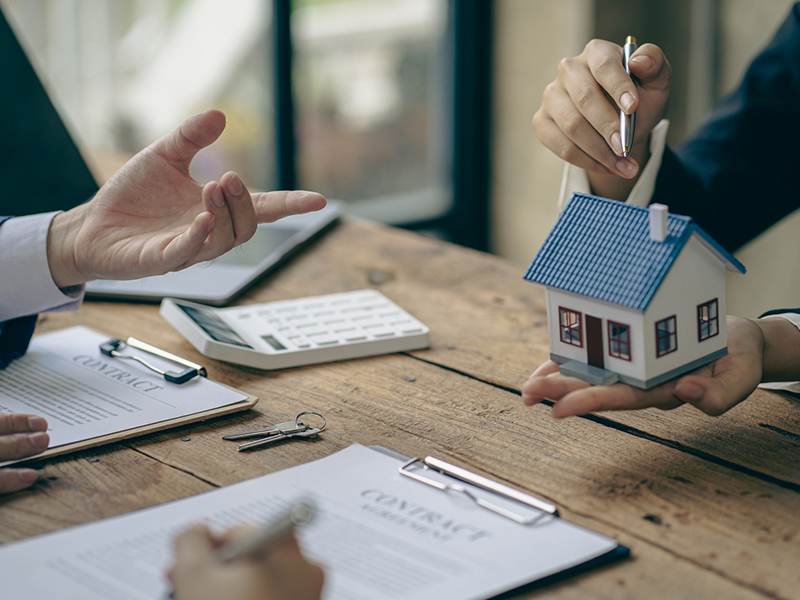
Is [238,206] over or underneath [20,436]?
over

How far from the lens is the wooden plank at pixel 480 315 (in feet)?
2.34

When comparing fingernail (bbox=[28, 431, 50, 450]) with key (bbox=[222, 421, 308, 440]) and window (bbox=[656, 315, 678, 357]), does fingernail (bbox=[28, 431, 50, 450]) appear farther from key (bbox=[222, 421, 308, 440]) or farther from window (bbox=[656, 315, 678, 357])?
window (bbox=[656, 315, 678, 357])

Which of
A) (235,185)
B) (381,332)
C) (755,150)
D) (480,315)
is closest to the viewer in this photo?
(235,185)

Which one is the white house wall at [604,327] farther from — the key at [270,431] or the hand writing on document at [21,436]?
the hand writing on document at [21,436]

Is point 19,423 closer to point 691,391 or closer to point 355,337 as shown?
point 355,337

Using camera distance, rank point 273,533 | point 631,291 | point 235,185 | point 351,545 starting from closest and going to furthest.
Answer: point 273,533
point 351,545
point 631,291
point 235,185

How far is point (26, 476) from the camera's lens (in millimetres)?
614

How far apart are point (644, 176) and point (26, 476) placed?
809 mm

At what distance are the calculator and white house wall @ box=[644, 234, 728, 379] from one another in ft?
1.24

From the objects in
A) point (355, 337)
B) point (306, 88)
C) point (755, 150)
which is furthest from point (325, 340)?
point (306, 88)

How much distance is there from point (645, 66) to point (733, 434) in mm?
403

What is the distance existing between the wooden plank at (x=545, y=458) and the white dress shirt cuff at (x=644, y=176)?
33 cm

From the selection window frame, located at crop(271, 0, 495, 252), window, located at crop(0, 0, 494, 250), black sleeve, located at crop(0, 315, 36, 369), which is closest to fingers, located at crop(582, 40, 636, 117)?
black sleeve, located at crop(0, 315, 36, 369)

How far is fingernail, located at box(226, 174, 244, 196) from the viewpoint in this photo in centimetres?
72
